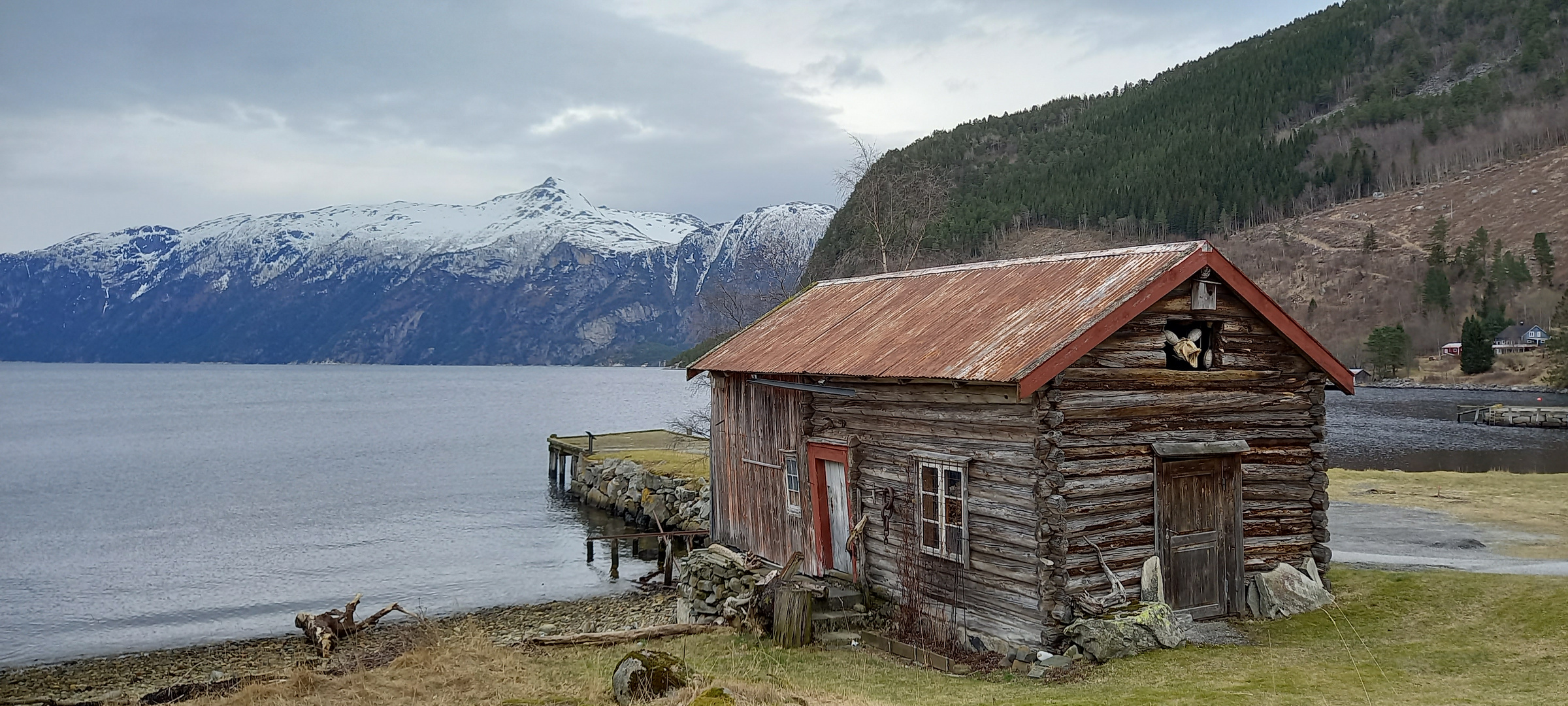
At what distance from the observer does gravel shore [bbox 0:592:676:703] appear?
21359mm

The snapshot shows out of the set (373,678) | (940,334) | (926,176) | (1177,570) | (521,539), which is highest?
(926,176)

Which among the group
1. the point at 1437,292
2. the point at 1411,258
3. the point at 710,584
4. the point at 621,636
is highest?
the point at 1411,258

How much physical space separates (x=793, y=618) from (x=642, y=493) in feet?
89.2

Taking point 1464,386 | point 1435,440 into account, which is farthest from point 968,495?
point 1464,386

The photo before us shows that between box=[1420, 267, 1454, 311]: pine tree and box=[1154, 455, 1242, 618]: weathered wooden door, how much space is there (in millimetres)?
162021

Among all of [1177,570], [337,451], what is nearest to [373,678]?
[1177,570]

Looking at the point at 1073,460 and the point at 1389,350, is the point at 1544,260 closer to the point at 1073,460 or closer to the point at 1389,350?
the point at 1389,350

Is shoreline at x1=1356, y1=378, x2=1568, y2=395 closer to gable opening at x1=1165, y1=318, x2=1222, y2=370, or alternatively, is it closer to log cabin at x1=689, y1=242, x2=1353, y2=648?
log cabin at x1=689, y1=242, x2=1353, y2=648

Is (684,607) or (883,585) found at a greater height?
(883,585)

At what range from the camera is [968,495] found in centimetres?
1570

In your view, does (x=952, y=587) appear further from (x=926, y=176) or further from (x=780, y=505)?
(x=926, y=176)

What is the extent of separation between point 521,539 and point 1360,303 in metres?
162

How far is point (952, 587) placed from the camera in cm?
1611

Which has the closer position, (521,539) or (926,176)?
(521,539)
